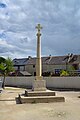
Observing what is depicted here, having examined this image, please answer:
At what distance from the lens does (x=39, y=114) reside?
44.8 ft

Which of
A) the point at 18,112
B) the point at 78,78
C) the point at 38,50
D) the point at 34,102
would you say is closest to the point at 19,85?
the point at 78,78

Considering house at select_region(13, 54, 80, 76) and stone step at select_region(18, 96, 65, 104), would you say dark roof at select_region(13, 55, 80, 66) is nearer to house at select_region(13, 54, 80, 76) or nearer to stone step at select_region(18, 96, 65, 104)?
house at select_region(13, 54, 80, 76)

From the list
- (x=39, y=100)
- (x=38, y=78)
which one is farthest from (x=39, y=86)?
(x=39, y=100)

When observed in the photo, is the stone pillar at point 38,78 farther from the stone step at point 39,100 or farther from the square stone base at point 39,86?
the stone step at point 39,100

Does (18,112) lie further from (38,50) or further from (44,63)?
(44,63)

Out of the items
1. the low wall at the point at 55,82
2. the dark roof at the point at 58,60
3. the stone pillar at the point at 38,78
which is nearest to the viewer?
the stone pillar at the point at 38,78

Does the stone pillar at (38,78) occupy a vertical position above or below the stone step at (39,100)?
above

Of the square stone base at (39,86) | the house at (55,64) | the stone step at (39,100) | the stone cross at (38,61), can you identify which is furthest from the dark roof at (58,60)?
the stone step at (39,100)

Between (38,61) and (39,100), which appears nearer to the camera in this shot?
(39,100)

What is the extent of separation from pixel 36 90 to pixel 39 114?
8089 mm

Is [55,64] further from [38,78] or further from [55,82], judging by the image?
[38,78]

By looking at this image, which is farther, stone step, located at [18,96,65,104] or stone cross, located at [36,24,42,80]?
stone cross, located at [36,24,42,80]

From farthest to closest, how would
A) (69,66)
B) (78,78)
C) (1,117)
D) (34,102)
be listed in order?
(69,66) < (78,78) < (34,102) < (1,117)

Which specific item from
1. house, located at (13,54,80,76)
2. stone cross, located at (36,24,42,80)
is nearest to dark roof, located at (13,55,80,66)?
house, located at (13,54,80,76)
